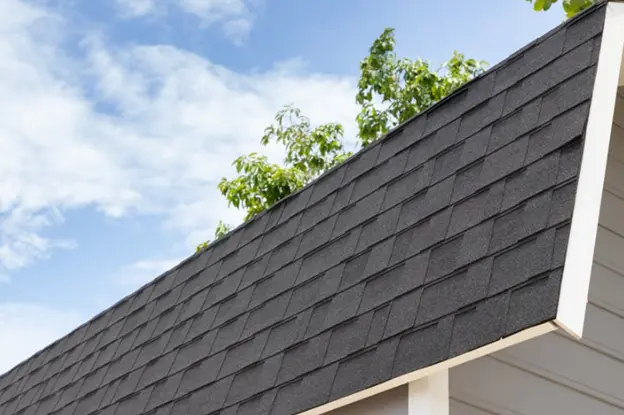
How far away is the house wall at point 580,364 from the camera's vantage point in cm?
332

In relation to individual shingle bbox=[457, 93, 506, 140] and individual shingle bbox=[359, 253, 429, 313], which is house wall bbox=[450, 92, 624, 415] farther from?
individual shingle bbox=[457, 93, 506, 140]

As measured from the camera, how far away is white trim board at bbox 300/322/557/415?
2610 mm

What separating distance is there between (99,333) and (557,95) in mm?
4830

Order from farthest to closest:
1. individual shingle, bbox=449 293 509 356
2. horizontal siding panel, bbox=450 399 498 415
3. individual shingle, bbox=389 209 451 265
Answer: individual shingle, bbox=389 209 451 265 < horizontal siding panel, bbox=450 399 498 415 < individual shingle, bbox=449 293 509 356

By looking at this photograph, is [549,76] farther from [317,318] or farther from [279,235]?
[279,235]

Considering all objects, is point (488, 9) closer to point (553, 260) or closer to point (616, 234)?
point (616, 234)

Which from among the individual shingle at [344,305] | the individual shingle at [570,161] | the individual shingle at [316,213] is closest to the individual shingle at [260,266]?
the individual shingle at [316,213]

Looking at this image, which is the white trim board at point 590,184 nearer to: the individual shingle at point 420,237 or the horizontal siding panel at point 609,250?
the individual shingle at point 420,237

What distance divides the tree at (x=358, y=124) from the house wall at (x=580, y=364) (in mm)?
11817

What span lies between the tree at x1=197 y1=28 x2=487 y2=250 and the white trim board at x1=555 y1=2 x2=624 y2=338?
40.7 feet

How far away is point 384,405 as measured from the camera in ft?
10.8

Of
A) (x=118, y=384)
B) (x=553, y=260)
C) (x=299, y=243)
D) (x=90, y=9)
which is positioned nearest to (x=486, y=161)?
(x=553, y=260)

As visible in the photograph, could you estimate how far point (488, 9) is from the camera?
763 inches

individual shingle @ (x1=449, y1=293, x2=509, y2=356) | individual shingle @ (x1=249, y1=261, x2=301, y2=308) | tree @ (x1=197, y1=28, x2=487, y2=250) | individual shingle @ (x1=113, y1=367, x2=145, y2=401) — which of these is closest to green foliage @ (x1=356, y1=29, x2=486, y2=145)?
tree @ (x1=197, y1=28, x2=487, y2=250)
